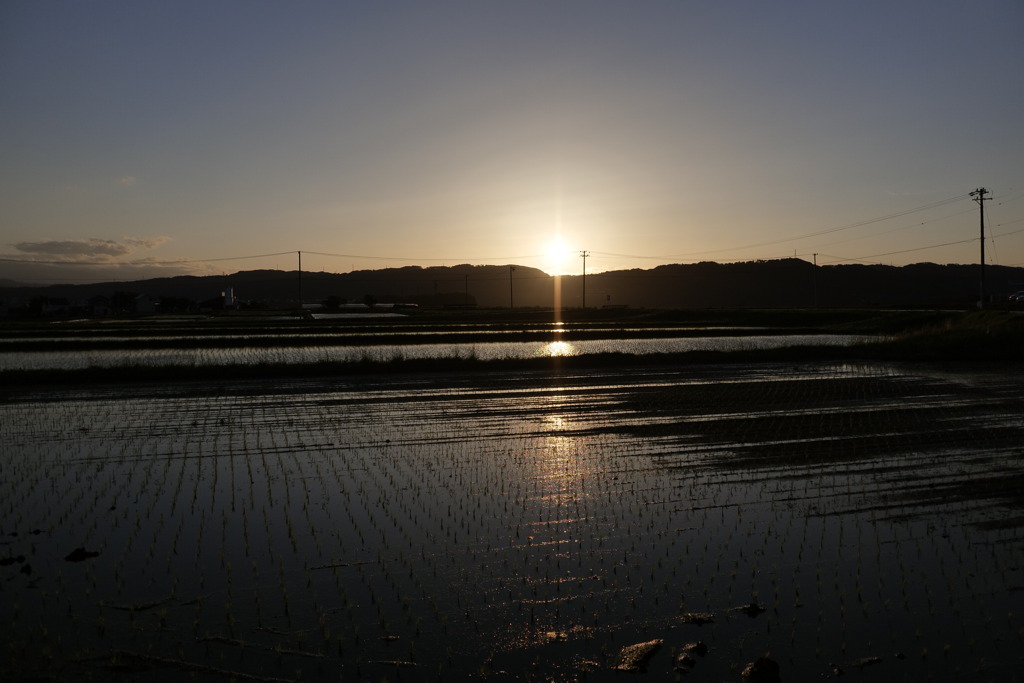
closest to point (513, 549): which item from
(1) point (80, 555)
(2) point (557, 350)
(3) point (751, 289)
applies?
(1) point (80, 555)

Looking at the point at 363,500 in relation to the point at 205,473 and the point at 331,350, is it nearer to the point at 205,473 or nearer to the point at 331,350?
Answer: the point at 205,473

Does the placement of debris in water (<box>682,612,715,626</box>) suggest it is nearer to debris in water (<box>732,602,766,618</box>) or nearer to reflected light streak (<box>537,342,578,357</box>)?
debris in water (<box>732,602,766,618</box>)

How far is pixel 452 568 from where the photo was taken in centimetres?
600

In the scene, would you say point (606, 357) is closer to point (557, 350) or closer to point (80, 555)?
point (557, 350)

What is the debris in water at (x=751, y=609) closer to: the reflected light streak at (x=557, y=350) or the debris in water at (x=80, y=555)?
the debris in water at (x=80, y=555)

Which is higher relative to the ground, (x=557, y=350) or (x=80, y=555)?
(x=557, y=350)

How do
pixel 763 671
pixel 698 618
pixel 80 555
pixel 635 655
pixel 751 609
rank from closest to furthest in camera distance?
1. pixel 763 671
2. pixel 635 655
3. pixel 698 618
4. pixel 751 609
5. pixel 80 555

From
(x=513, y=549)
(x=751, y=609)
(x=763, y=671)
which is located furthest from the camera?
(x=513, y=549)

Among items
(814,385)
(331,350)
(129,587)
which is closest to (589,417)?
(814,385)

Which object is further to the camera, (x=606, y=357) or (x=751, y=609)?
(x=606, y=357)

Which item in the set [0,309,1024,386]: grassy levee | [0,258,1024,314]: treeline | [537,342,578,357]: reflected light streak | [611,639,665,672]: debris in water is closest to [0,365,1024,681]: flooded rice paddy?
[611,639,665,672]: debris in water

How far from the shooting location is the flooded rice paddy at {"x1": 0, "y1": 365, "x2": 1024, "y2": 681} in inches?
183

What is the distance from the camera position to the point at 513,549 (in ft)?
21.2

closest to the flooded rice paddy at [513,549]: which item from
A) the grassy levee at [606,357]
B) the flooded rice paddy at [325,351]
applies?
the grassy levee at [606,357]
